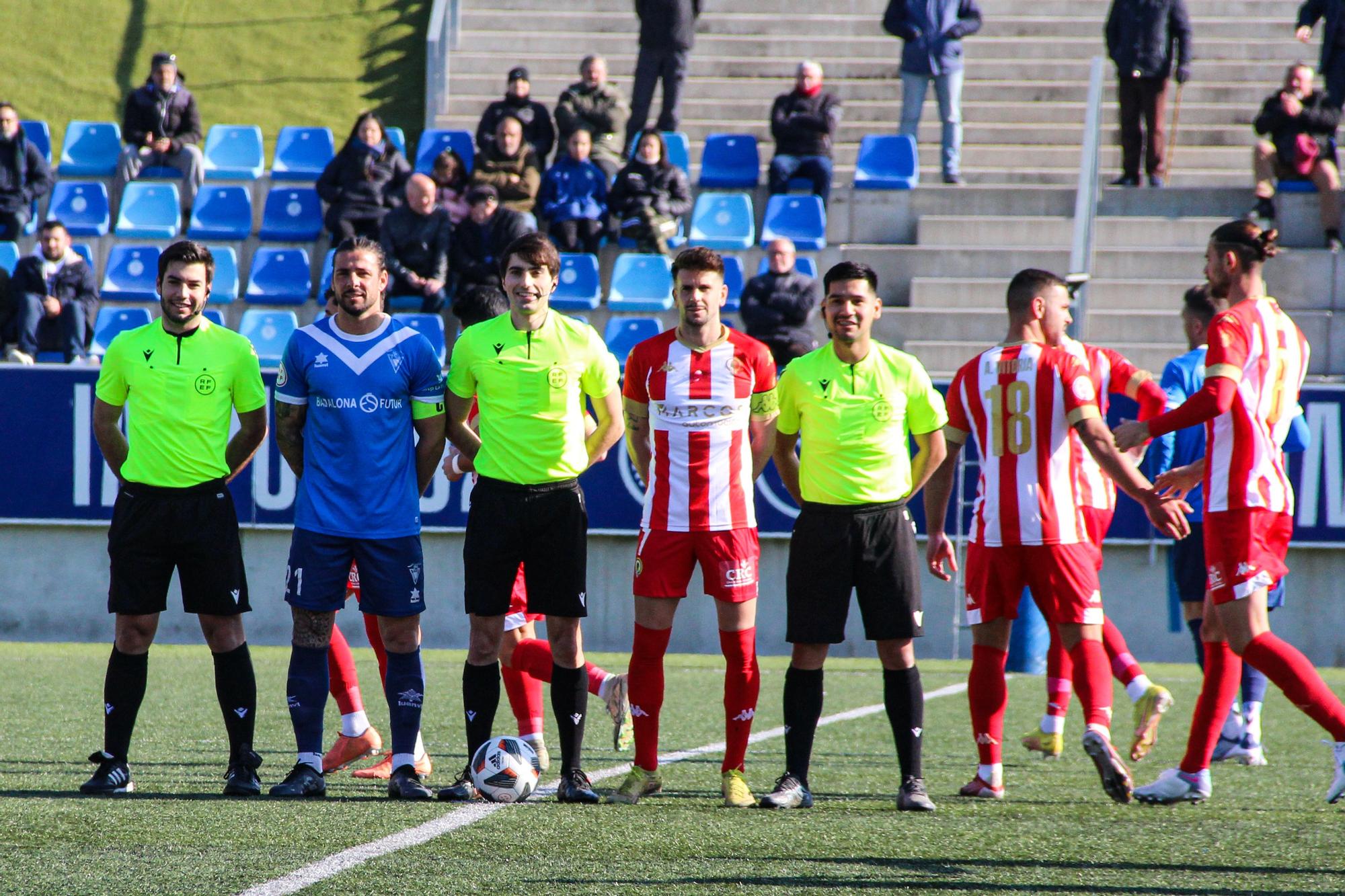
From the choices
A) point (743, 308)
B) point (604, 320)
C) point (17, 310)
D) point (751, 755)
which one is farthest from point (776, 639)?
point (17, 310)

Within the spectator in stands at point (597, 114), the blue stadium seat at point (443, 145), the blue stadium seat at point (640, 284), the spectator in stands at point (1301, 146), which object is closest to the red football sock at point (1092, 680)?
the blue stadium seat at point (640, 284)

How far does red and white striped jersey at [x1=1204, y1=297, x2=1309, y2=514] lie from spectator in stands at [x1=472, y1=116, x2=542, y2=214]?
908cm

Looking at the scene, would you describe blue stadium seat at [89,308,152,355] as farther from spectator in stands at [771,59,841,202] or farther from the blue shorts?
the blue shorts

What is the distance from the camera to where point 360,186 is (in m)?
14.3

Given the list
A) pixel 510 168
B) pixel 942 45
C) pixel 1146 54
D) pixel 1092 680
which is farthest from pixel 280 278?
pixel 1092 680

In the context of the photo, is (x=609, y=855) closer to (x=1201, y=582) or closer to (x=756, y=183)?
(x=1201, y=582)

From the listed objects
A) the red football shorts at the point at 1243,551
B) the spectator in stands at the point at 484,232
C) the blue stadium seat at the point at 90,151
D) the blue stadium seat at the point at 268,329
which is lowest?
the red football shorts at the point at 1243,551

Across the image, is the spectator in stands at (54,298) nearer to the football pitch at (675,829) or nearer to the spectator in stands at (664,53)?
the spectator in stands at (664,53)

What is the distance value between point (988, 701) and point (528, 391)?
2046 millimetres

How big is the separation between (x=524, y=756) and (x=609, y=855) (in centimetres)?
120

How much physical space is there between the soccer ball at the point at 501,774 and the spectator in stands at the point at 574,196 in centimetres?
868

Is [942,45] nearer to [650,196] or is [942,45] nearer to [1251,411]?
[650,196]

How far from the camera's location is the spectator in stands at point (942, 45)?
48.4 feet

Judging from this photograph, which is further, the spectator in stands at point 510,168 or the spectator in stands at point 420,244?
the spectator in stands at point 510,168
